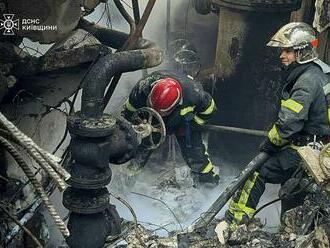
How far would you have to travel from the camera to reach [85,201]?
4965 millimetres

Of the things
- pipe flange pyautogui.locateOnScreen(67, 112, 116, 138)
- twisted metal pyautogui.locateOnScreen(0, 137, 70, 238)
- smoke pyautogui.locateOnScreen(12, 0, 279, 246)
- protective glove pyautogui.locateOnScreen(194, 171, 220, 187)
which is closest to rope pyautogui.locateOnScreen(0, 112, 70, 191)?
twisted metal pyautogui.locateOnScreen(0, 137, 70, 238)

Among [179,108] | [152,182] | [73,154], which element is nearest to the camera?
[73,154]

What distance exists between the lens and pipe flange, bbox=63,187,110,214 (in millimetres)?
4945

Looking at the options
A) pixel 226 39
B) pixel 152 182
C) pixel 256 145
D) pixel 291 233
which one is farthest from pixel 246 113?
pixel 291 233

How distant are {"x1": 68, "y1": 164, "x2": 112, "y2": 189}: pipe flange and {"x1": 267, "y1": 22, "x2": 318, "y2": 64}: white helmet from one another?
8.37ft

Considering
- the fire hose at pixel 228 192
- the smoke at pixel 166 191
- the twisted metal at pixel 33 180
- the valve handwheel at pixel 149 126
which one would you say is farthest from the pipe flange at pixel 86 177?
the twisted metal at pixel 33 180

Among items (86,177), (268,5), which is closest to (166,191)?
(86,177)

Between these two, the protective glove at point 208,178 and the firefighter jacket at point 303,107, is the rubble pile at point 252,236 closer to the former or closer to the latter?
the firefighter jacket at point 303,107

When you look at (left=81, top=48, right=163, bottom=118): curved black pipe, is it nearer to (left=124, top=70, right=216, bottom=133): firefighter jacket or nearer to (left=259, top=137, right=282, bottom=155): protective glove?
(left=124, top=70, right=216, bottom=133): firefighter jacket

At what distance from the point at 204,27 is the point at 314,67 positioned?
24.1 feet

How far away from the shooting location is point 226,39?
834 centimetres

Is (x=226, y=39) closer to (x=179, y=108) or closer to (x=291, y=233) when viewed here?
(x=179, y=108)

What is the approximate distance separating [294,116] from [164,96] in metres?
1.56
